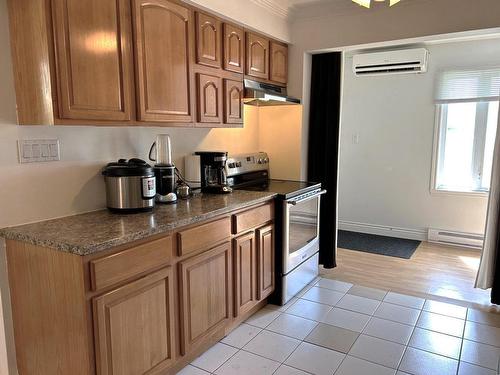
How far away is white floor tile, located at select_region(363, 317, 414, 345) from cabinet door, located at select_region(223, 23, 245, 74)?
6.94ft

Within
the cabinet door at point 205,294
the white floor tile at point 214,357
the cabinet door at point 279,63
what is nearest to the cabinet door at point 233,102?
the cabinet door at point 279,63

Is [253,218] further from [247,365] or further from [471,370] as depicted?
[471,370]

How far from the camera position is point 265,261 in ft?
9.19

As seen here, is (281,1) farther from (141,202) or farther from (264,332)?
(264,332)

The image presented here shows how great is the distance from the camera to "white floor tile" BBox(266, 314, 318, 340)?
8.38 ft

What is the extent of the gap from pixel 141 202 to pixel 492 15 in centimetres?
270

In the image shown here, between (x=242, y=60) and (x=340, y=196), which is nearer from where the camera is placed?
(x=242, y=60)

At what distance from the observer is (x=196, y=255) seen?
2.12 meters

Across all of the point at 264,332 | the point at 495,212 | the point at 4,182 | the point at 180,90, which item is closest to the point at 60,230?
the point at 4,182

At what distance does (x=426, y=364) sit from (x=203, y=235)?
1506 millimetres

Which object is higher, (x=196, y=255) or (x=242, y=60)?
(x=242, y=60)

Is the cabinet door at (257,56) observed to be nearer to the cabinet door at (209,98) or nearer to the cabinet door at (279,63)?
the cabinet door at (279,63)

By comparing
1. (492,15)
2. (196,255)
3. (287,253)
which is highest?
(492,15)

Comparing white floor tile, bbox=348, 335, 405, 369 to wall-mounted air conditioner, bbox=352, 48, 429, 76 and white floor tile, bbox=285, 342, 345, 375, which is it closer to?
white floor tile, bbox=285, 342, 345, 375
